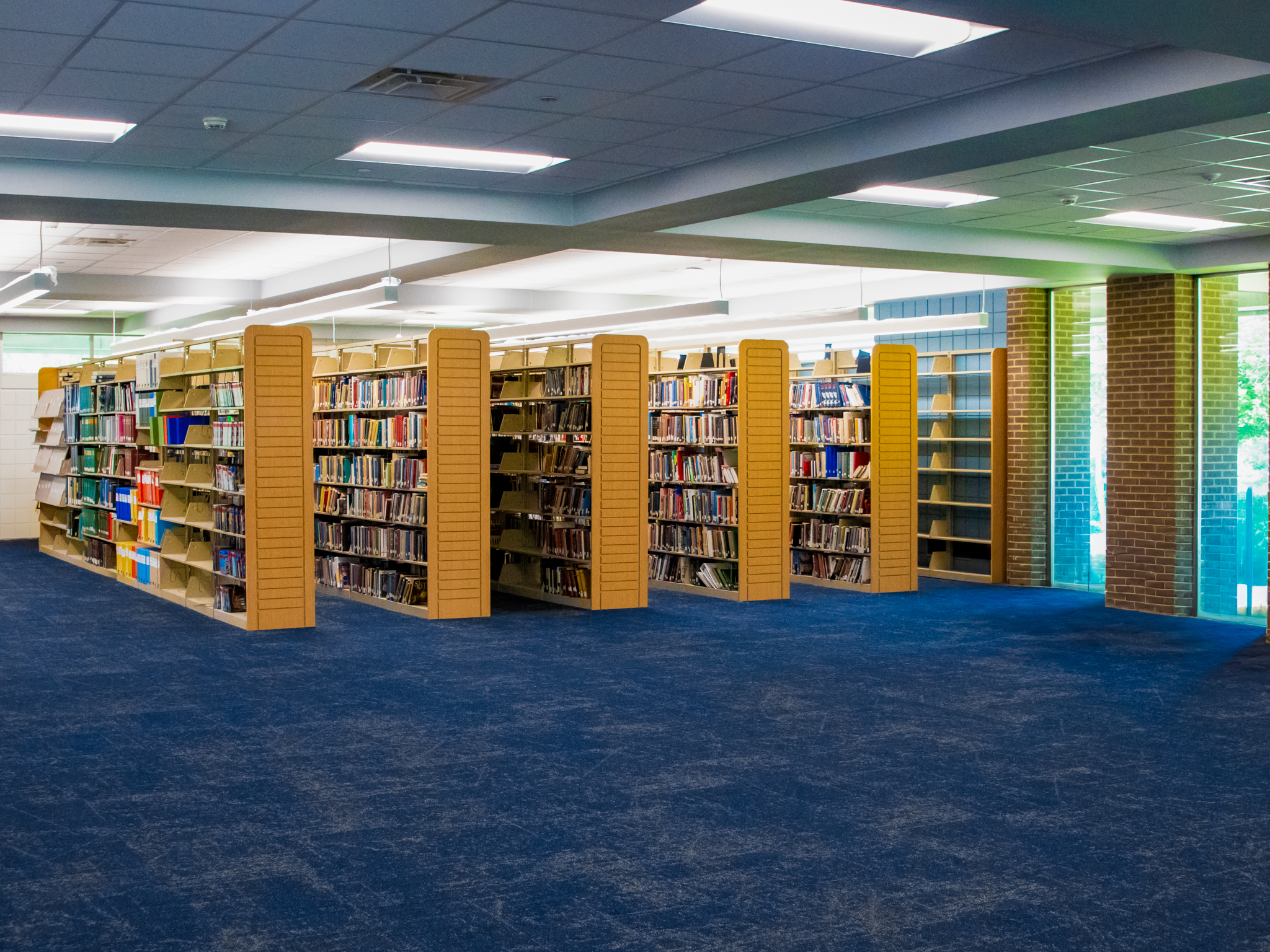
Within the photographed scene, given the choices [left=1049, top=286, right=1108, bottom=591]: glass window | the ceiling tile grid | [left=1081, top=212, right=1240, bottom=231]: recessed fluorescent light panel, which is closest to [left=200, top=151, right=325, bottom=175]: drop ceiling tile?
the ceiling tile grid

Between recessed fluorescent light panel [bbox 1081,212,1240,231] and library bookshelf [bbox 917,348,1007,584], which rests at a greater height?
recessed fluorescent light panel [bbox 1081,212,1240,231]

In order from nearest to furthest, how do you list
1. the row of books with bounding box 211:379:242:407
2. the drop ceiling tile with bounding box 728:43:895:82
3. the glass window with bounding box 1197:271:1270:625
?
the drop ceiling tile with bounding box 728:43:895:82
the row of books with bounding box 211:379:242:407
the glass window with bounding box 1197:271:1270:625

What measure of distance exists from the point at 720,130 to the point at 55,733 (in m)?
5.00

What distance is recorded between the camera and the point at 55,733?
687 cm

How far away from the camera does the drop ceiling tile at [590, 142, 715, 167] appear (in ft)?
25.1

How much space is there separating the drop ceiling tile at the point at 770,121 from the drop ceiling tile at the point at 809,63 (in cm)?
69

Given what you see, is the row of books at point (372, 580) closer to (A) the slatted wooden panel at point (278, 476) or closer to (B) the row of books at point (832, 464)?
(A) the slatted wooden panel at point (278, 476)

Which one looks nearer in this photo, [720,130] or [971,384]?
[720,130]

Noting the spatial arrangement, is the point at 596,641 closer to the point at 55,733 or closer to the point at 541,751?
the point at 541,751

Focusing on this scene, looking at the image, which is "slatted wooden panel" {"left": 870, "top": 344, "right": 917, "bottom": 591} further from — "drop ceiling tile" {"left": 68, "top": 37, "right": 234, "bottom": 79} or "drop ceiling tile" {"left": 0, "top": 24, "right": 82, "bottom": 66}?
"drop ceiling tile" {"left": 0, "top": 24, "right": 82, "bottom": 66}

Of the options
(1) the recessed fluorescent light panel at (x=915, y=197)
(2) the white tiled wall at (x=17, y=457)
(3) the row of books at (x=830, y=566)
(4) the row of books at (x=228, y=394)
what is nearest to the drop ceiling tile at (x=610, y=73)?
(1) the recessed fluorescent light panel at (x=915, y=197)

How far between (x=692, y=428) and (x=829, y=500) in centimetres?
179

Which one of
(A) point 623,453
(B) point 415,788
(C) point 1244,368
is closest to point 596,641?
(A) point 623,453

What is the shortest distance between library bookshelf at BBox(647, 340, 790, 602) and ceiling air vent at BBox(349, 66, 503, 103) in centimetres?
604
